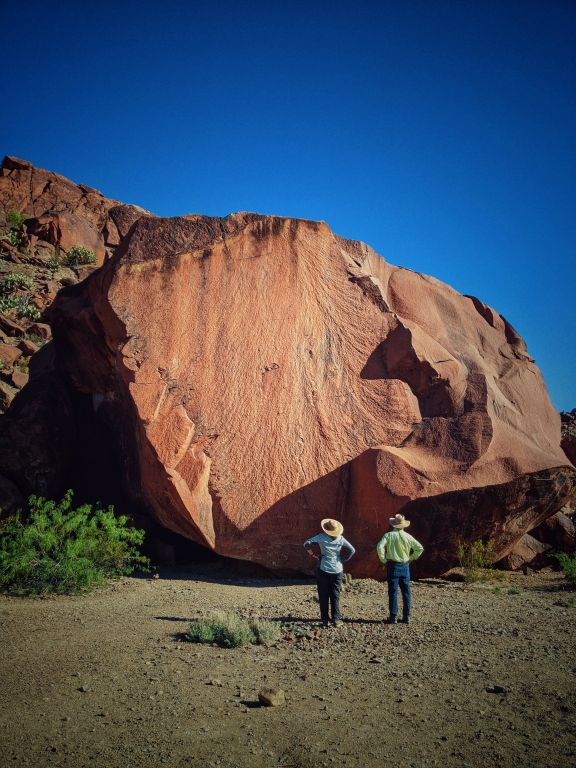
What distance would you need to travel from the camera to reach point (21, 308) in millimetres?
26141

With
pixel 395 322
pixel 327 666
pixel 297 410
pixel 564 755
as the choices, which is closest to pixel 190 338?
pixel 297 410

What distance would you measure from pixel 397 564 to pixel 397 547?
18cm

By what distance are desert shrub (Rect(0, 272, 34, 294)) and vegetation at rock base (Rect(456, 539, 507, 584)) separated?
26.0 m

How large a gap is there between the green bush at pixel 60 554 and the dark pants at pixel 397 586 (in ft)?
13.0

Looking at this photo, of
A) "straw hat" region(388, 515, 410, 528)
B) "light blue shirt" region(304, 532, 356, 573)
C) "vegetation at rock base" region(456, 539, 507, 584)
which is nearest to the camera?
"light blue shirt" region(304, 532, 356, 573)

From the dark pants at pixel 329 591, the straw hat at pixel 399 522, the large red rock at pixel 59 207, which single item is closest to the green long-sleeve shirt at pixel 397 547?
the straw hat at pixel 399 522

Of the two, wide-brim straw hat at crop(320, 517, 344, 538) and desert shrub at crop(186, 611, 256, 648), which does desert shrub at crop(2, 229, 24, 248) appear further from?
desert shrub at crop(186, 611, 256, 648)

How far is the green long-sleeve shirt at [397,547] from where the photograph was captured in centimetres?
636

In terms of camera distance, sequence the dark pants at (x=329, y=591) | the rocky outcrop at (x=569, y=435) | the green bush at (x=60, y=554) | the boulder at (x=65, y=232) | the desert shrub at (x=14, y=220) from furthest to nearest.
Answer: the desert shrub at (x=14, y=220), the boulder at (x=65, y=232), the rocky outcrop at (x=569, y=435), the green bush at (x=60, y=554), the dark pants at (x=329, y=591)

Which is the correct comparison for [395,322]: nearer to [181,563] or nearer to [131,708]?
[181,563]

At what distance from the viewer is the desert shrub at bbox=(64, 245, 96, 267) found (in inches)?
1234

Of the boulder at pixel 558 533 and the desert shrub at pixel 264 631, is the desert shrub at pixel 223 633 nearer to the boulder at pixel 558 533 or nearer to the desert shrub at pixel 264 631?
the desert shrub at pixel 264 631

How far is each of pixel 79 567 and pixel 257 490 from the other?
8.51 feet

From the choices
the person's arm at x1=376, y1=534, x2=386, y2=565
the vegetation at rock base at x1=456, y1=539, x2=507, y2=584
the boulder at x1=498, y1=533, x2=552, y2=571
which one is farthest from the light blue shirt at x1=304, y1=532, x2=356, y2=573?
the boulder at x1=498, y1=533, x2=552, y2=571
